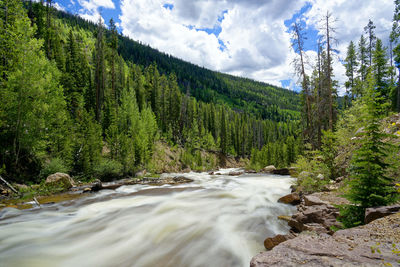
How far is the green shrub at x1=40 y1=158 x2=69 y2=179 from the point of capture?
1509 cm

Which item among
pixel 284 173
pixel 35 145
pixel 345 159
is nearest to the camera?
pixel 345 159

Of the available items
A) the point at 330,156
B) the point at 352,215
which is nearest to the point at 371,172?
the point at 352,215

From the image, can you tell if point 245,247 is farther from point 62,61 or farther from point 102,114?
point 62,61

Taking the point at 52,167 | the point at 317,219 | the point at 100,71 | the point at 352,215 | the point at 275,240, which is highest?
the point at 100,71

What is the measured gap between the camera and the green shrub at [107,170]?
1997 centimetres

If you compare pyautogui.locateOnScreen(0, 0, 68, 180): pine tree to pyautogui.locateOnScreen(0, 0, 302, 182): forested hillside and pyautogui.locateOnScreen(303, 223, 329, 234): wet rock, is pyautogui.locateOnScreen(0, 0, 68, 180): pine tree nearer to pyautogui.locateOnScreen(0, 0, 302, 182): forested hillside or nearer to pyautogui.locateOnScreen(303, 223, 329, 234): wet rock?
pyautogui.locateOnScreen(0, 0, 302, 182): forested hillside

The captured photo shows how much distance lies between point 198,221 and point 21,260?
19.4 feet

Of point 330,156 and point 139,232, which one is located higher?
point 330,156

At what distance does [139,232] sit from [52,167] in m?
12.8

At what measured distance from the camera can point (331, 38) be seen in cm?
1612

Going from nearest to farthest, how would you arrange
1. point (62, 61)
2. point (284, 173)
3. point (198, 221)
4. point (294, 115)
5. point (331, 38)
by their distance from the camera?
point (198, 221) < point (331, 38) < point (284, 173) < point (62, 61) < point (294, 115)

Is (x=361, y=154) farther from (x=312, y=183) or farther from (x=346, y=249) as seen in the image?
(x=312, y=183)

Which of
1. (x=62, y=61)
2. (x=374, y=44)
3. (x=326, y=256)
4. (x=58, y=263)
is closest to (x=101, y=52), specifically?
(x=62, y=61)

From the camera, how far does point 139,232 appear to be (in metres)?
7.43
